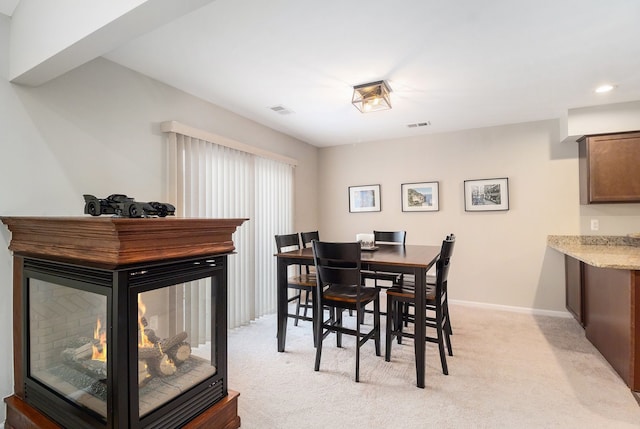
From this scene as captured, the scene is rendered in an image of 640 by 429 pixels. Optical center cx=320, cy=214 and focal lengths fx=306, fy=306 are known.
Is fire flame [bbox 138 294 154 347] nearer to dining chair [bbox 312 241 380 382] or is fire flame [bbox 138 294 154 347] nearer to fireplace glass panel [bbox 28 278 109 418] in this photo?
fireplace glass panel [bbox 28 278 109 418]

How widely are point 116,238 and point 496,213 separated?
429cm

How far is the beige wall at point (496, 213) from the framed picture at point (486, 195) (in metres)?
0.07

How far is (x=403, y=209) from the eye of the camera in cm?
468

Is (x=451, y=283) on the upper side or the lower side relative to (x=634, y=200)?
lower

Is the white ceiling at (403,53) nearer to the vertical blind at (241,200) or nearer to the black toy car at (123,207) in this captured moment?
the vertical blind at (241,200)

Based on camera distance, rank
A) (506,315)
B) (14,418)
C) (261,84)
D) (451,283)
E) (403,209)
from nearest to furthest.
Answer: (14,418) < (261,84) < (506,315) < (451,283) < (403,209)

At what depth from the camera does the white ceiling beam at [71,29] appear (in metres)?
1.28

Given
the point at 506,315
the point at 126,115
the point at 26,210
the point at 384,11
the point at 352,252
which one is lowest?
the point at 506,315

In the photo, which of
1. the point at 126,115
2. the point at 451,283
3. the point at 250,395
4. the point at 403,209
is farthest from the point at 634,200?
the point at 126,115

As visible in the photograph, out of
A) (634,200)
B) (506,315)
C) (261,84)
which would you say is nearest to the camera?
(261,84)

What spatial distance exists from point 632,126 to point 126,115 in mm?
4922

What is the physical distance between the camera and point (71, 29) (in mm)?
1480

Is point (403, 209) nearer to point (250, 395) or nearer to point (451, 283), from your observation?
point (451, 283)

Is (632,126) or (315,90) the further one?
(632,126)
